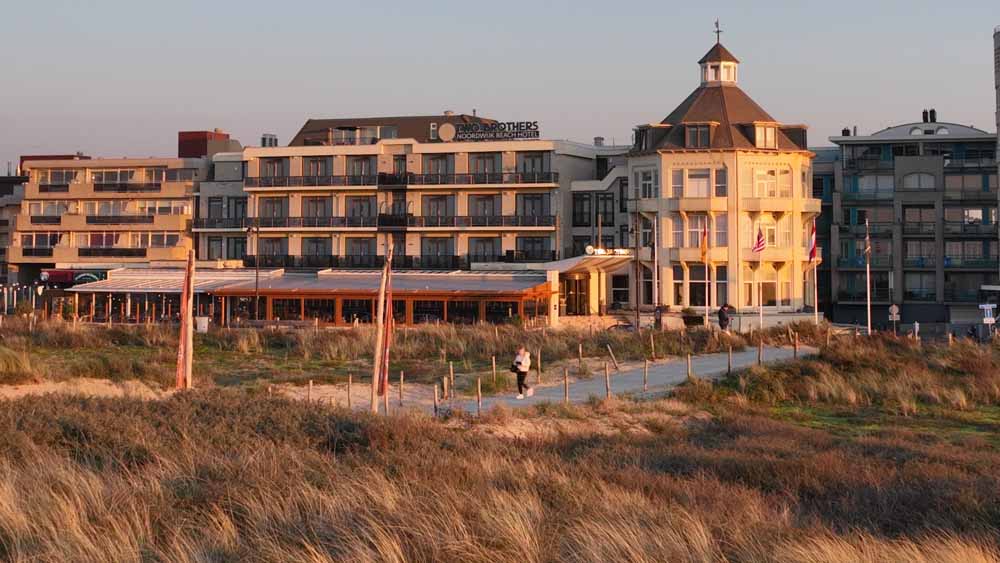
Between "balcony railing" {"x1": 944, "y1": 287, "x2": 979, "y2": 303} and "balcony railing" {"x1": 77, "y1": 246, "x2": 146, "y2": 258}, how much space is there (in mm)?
51440

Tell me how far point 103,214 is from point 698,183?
42727 mm

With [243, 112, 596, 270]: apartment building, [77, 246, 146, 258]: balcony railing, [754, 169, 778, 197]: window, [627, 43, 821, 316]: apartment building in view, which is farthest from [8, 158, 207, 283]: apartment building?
[754, 169, 778, 197]: window

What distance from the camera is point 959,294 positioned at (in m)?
71.9

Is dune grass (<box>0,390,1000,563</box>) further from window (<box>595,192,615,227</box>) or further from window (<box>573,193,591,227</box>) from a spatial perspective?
window (<box>573,193,591,227</box>)

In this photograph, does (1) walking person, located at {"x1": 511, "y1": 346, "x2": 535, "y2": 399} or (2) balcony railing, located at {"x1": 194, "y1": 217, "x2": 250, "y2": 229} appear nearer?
(1) walking person, located at {"x1": 511, "y1": 346, "x2": 535, "y2": 399}

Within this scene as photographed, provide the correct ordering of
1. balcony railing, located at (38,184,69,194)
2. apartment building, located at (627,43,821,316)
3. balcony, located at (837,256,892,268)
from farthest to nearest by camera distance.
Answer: balcony railing, located at (38,184,69,194), balcony, located at (837,256,892,268), apartment building, located at (627,43,821,316)

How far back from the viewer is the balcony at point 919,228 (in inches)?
2862

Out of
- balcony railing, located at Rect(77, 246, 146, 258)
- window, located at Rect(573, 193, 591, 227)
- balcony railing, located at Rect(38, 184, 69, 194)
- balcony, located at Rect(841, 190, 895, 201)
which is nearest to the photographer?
window, located at Rect(573, 193, 591, 227)

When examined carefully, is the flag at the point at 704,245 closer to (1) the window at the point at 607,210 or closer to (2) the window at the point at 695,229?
(2) the window at the point at 695,229

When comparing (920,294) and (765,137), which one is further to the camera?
(920,294)

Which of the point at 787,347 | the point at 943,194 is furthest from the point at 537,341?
the point at 943,194

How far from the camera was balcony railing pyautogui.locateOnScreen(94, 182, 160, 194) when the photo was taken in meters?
80.8

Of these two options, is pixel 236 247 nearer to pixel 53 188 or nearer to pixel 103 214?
pixel 103 214

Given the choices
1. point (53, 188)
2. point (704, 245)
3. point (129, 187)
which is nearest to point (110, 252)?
point (129, 187)
